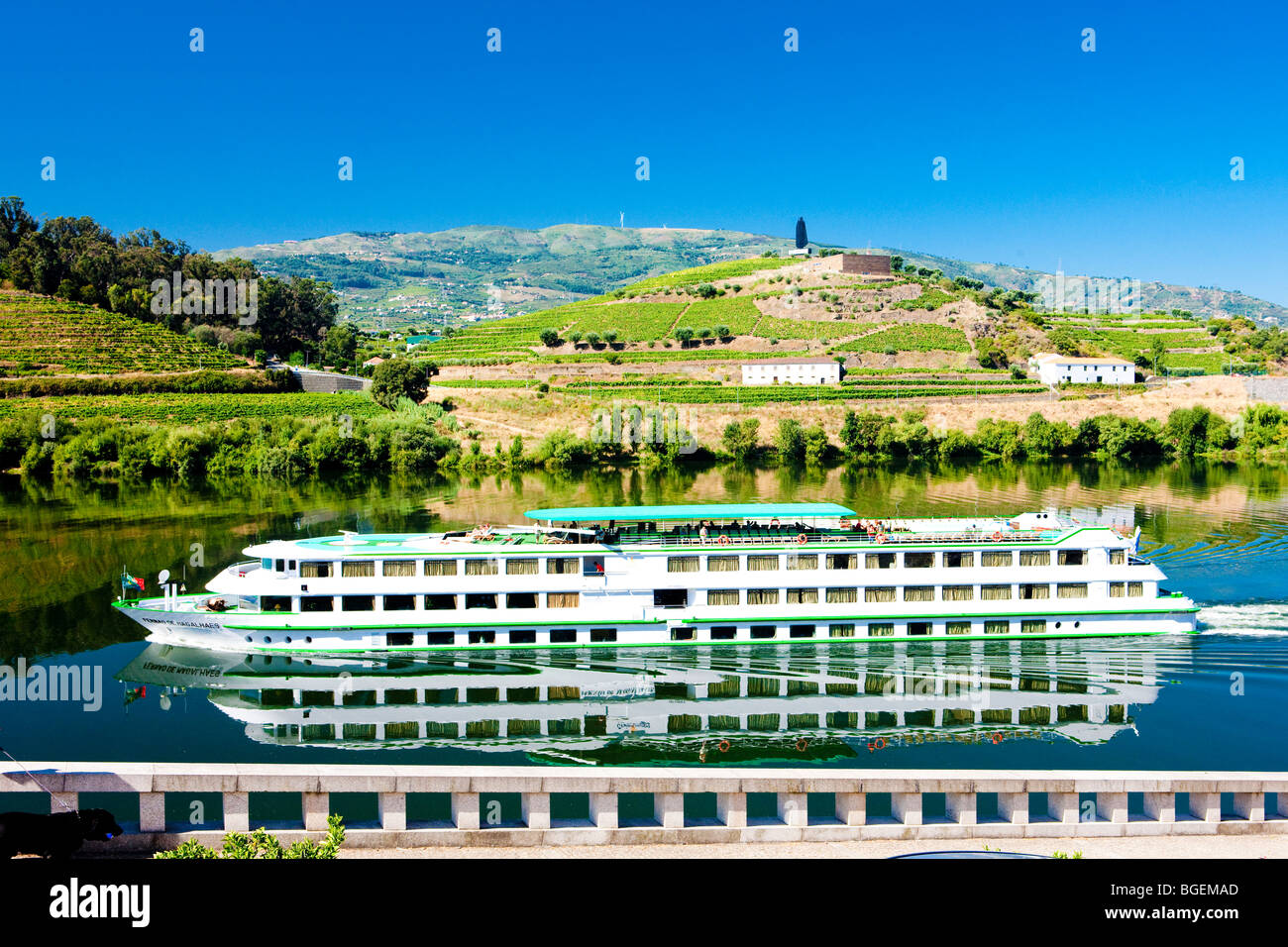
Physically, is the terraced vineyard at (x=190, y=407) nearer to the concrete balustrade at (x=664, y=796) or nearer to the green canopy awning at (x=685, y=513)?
the green canopy awning at (x=685, y=513)

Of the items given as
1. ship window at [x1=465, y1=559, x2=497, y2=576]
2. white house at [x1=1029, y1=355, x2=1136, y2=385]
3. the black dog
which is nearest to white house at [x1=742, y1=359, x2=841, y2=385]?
white house at [x1=1029, y1=355, x2=1136, y2=385]

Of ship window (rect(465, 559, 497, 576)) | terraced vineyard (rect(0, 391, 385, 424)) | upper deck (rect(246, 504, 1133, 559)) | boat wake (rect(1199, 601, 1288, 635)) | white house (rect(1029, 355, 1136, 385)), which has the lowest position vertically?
boat wake (rect(1199, 601, 1288, 635))

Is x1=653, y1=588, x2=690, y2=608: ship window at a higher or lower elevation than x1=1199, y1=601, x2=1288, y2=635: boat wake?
higher

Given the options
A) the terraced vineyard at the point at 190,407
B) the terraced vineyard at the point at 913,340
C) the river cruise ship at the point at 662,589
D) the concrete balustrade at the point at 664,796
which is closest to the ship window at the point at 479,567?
the river cruise ship at the point at 662,589

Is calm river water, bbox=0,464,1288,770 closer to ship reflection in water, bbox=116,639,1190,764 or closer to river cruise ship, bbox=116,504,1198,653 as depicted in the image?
ship reflection in water, bbox=116,639,1190,764

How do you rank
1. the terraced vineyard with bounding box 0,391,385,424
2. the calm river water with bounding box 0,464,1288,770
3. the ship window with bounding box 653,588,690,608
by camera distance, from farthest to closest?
1. the terraced vineyard with bounding box 0,391,385,424
2. the ship window with bounding box 653,588,690,608
3. the calm river water with bounding box 0,464,1288,770
